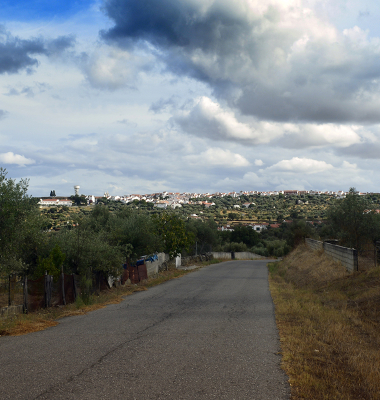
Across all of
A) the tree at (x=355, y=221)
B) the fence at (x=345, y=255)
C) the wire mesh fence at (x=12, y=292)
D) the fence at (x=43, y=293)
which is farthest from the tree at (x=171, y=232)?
the fence at (x=43, y=293)

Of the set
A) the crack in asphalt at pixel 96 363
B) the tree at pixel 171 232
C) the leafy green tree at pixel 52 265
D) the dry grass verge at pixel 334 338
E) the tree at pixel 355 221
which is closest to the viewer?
the crack in asphalt at pixel 96 363

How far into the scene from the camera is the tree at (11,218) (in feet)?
41.6

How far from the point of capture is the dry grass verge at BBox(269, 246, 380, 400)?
228 inches

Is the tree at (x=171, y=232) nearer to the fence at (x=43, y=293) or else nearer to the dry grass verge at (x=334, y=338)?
the fence at (x=43, y=293)

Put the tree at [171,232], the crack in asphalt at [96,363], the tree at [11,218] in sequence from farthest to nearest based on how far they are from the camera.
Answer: the tree at [171,232], the tree at [11,218], the crack in asphalt at [96,363]

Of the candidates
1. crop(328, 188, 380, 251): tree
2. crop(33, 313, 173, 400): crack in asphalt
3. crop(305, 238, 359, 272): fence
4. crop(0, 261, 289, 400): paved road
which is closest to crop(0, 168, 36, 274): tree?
crop(0, 261, 289, 400): paved road

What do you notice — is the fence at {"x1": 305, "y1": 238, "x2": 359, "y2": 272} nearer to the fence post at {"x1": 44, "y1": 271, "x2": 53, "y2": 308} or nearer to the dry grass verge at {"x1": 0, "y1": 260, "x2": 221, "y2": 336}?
the dry grass verge at {"x1": 0, "y1": 260, "x2": 221, "y2": 336}

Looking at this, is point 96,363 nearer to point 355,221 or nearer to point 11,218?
point 11,218

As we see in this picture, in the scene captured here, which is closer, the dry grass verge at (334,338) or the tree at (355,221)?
the dry grass verge at (334,338)

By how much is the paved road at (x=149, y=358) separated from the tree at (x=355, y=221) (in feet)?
58.4

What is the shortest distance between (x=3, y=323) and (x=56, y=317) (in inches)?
81.7

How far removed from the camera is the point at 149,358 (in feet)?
24.1

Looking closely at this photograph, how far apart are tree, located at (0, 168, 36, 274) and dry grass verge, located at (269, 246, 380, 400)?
9303 millimetres

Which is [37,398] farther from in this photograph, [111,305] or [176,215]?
[176,215]
